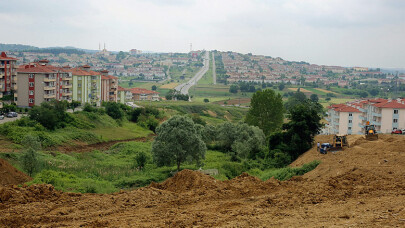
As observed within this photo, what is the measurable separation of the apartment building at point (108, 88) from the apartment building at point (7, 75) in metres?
14.4

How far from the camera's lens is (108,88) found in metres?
70.2

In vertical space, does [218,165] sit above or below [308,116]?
below

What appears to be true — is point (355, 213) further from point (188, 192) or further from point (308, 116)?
point (308, 116)

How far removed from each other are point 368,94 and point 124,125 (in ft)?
293

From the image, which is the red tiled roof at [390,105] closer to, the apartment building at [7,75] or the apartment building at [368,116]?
the apartment building at [368,116]

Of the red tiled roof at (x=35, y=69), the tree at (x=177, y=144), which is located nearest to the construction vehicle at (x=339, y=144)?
the tree at (x=177, y=144)

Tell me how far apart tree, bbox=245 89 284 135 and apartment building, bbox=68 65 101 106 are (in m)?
26.7

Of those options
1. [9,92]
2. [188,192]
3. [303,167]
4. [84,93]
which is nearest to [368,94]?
[84,93]

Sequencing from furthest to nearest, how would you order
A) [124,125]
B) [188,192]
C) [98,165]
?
1. [124,125]
2. [98,165]
3. [188,192]

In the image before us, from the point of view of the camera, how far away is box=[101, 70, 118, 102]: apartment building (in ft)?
223

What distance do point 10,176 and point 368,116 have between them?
41535mm

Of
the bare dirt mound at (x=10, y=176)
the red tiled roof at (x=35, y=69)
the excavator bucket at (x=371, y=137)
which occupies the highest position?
the red tiled roof at (x=35, y=69)

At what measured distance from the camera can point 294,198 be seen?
1393 centimetres

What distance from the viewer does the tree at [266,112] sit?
150 feet
